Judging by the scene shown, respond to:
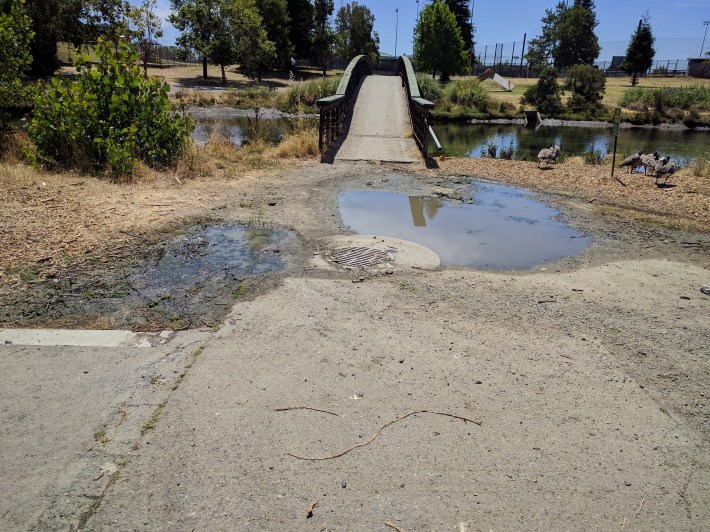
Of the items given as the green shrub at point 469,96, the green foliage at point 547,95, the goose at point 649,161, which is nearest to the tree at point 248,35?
the green shrub at point 469,96

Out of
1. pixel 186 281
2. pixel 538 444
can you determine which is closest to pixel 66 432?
pixel 186 281

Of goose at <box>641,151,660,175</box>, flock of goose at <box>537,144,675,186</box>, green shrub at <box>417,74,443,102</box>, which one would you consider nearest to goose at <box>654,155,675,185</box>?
flock of goose at <box>537,144,675,186</box>

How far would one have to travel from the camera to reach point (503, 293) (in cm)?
555

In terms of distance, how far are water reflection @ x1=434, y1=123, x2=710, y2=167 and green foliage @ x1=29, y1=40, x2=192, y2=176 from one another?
12.4m

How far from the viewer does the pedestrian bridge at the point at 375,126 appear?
13.8 m

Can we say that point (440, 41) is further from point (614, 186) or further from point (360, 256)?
point (360, 256)

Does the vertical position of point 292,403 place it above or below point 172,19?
below

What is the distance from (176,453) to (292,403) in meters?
0.81

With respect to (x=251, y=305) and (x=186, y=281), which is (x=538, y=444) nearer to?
(x=251, y=305)

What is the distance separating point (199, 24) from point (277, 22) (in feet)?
31.5

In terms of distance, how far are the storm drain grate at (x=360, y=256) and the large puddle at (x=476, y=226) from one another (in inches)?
31.0

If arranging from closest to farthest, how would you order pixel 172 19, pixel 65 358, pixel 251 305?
1. pixel 65 358
2. pixel 251 305
3. pixel 172 19

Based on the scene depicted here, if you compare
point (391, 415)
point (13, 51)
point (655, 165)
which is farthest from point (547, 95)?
point (391, 415)

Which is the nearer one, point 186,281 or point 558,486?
point 558,486
